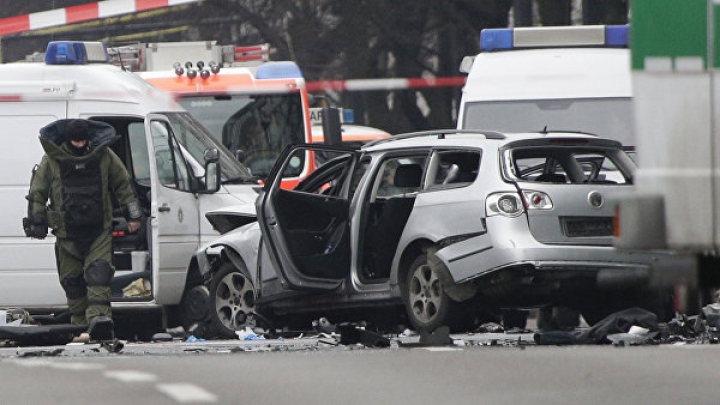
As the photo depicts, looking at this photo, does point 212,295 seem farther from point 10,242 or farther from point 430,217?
point 430,217

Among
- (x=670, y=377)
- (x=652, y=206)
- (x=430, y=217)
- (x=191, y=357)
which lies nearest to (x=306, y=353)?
(x=191, y=357)

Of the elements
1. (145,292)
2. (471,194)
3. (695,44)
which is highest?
(695,44)

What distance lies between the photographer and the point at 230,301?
14.7 m

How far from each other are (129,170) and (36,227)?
6.00 feet

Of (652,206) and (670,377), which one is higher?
(652,206)

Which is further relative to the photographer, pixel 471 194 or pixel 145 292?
pixel 145 292

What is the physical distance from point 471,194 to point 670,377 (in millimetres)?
3112

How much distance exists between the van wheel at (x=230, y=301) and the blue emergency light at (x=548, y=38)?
3.99 m

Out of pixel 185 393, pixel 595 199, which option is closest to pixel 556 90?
pixel 595 199

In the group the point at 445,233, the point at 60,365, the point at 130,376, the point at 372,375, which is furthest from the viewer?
the point at 445,233

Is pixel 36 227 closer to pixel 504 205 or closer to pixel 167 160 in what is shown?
pixel 167 160

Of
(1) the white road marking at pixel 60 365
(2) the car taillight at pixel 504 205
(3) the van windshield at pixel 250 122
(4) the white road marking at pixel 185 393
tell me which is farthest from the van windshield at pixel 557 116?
(4) the white road marking at pixel 185 393

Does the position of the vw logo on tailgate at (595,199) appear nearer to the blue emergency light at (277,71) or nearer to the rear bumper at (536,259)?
the rear bumper at (536,259)

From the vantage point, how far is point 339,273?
13375 mm
